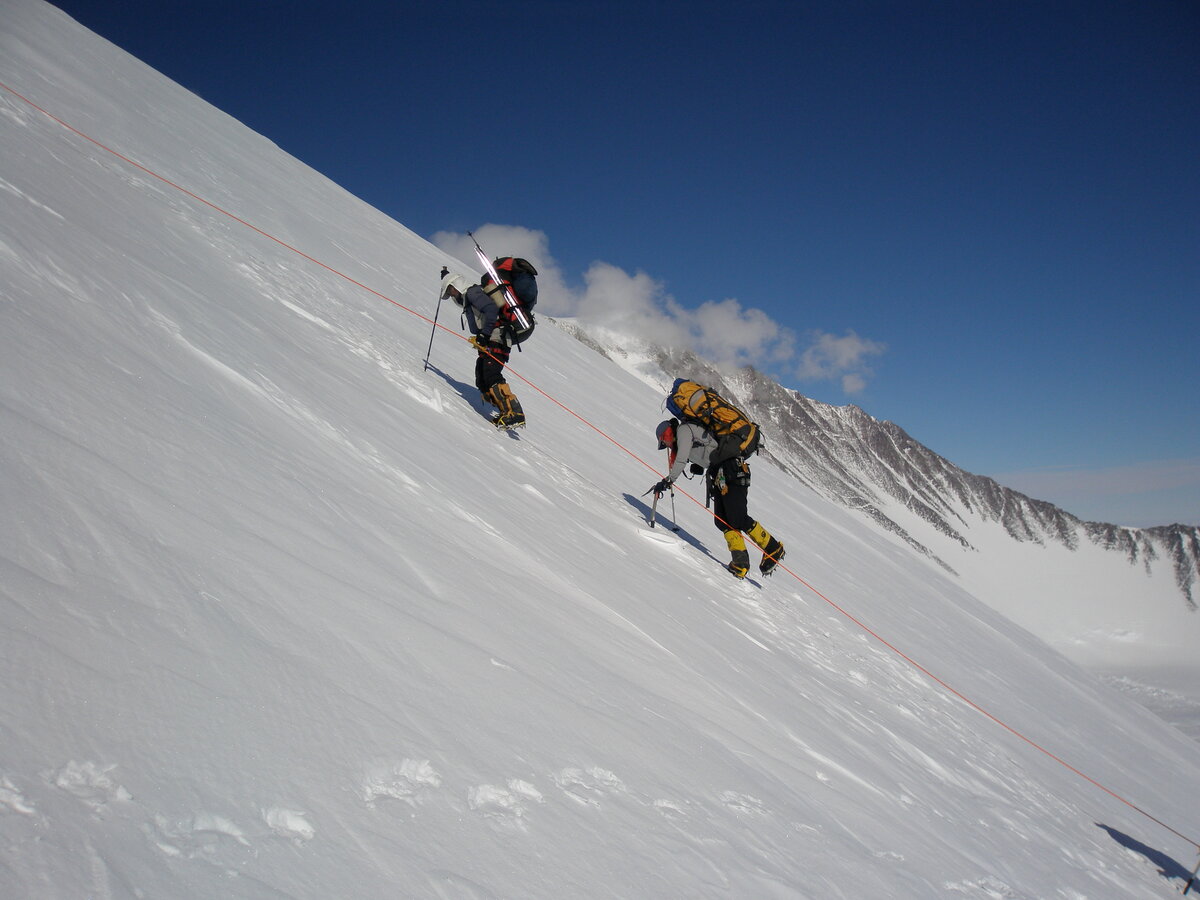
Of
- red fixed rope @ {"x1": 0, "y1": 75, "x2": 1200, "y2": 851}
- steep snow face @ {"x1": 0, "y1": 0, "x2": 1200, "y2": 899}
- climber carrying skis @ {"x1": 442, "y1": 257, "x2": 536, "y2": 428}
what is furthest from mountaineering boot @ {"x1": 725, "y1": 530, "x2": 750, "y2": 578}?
climber carrying skis @ {"x1": 442, "y1": 257, "x2": 536, "y2": 428}

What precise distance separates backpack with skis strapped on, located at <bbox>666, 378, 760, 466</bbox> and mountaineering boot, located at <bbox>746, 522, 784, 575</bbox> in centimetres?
94

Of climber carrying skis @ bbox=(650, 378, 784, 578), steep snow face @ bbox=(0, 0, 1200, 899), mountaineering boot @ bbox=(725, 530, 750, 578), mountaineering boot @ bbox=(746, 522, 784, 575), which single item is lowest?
steep snow face @ bbox=(0, 0, 1200, 899)

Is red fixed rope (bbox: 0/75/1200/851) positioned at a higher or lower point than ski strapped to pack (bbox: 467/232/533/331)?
lower

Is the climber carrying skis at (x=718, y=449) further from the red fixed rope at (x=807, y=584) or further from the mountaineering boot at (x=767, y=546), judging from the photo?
the red fixed rope at (x=807, y=584)

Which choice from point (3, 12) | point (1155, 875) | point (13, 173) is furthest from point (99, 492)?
point (3, 12)

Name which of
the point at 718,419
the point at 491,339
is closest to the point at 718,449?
the point at 718,419

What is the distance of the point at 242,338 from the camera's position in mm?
5281

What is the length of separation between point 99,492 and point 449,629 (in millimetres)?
1372

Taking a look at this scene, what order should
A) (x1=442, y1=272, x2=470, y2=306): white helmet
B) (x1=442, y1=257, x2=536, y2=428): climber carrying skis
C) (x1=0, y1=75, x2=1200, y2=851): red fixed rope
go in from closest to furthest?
1. (x1=442, y1=257, x2=536, y2=428): climber carrying skis
2. (x1=442, y1=272, x2=470, y2=306): white helmet
3. (x1=0, y1=75, x2=1200, y2=851): red fixed rope

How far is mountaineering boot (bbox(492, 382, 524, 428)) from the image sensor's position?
7902 mm

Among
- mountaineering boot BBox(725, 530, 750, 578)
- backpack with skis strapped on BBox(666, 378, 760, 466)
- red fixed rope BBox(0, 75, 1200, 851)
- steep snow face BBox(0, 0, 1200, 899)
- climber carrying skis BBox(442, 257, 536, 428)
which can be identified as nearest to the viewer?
steep snow face BBox(0, 0, 1200, 899)

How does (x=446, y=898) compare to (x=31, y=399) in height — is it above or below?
below

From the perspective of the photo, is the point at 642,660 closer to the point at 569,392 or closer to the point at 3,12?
the point at 569,392

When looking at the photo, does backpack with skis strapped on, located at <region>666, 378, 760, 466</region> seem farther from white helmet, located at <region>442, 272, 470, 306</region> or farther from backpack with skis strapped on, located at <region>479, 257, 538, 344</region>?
white helmet, located at <region>442, 272, 470, 306</region>
